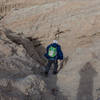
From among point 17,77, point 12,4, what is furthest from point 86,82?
point 12,4

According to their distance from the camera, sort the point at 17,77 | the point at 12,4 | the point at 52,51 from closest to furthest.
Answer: the point at 17,77 → the point at 52,51 → the point at 12,4

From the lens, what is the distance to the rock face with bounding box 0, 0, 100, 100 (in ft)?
11.7

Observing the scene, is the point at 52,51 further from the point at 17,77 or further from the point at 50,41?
the point at 50,41

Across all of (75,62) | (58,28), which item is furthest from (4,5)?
(75,62)

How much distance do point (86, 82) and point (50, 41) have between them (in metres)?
4.09

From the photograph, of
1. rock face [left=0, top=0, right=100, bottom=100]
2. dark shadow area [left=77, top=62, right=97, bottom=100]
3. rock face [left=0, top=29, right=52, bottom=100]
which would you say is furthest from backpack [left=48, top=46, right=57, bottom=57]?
dark shadow area [left=77, top=62, right=97, bottom=100]

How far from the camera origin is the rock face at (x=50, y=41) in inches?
141

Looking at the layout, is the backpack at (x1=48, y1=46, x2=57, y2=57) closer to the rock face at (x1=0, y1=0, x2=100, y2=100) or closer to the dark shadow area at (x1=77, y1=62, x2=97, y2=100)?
the rock face at (x1=0, y1=0, x2=100, y2=100)

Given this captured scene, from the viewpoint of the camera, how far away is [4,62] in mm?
4398

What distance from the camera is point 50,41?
7.97 metres

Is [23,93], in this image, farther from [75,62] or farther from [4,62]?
[75,62]

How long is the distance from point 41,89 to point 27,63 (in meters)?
1.79

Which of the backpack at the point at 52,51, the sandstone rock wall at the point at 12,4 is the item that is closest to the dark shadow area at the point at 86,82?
the backpack at the point at 52,51

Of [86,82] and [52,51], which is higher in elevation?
[52,51]
